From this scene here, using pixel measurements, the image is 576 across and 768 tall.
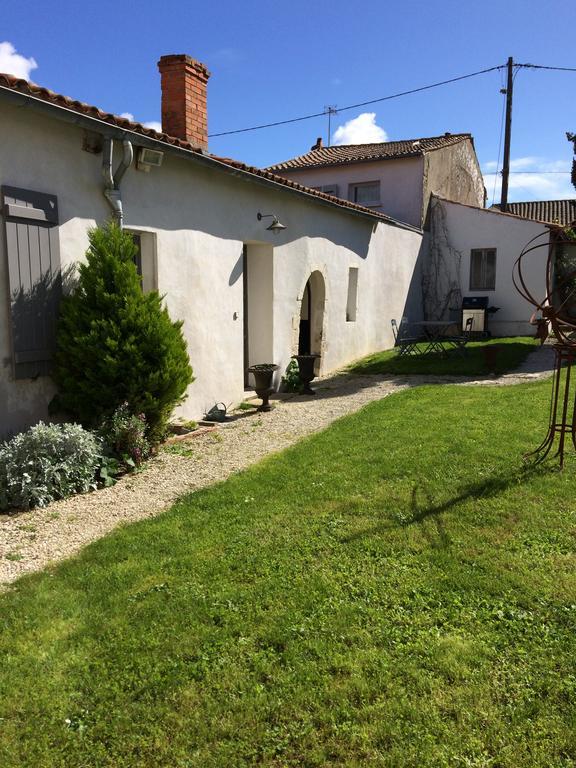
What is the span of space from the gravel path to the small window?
11.4 feet

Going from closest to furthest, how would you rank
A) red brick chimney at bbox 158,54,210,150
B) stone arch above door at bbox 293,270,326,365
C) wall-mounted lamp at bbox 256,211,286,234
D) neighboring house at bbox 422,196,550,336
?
red brick chimney at bbox 158,54,210,150
wall-mounted lamp at bbox 256,211,286,234
stone arch above door at bbox 293,270,326,365
neighboring house at bbox 422,196,550,336

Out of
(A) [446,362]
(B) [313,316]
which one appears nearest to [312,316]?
(B) [313,316]

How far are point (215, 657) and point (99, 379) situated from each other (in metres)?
3.59

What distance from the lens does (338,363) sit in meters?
12.7

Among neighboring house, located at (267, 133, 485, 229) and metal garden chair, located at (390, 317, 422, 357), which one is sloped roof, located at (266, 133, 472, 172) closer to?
neighboring house, located at (267, 133, 485, 229)

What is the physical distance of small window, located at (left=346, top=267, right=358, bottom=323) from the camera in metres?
13.2

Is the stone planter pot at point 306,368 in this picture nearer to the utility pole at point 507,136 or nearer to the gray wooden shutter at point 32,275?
the gray wooden shutter at point 32,275

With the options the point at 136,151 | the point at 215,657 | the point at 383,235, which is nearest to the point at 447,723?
the point at 215,657

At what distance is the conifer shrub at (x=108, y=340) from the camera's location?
5.71m

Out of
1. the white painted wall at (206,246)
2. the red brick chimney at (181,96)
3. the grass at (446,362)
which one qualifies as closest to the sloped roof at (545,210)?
the grass at (446,362)

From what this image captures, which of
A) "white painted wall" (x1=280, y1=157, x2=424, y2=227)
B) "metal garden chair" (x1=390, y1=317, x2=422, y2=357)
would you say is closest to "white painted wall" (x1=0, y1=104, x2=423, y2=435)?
"metal garden chair" (x1=390, y1=317, x2=422, y2=357)

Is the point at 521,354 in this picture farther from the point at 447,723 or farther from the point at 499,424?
the point at 447,723

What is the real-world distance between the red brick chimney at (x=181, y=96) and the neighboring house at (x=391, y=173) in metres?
10.3

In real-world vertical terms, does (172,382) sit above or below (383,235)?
below
